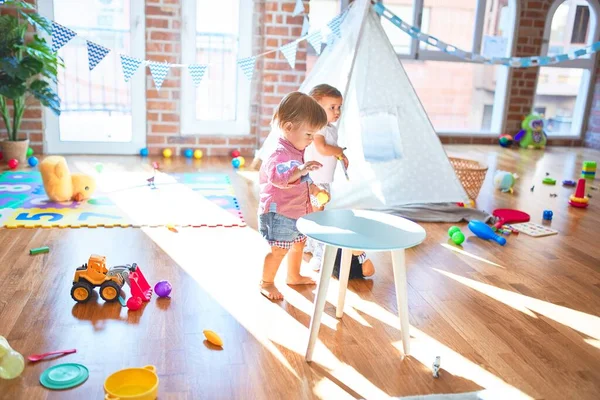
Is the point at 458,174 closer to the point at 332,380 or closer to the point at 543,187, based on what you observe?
the point at 543,187

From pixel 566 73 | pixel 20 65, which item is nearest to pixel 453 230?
pixel 20 65

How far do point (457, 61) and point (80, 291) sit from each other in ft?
15.8

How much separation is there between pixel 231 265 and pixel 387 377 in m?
0.96

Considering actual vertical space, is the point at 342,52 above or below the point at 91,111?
above

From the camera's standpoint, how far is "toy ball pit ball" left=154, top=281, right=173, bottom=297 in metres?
2.04

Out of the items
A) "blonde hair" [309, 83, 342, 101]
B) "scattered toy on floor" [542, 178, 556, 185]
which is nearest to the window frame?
"blonde hair" [309, 83, 342, 101]

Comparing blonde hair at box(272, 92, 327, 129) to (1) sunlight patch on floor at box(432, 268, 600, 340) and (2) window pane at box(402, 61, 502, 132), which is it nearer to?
(1) sunlight patch on floor at box(432, 268, 600, 340)

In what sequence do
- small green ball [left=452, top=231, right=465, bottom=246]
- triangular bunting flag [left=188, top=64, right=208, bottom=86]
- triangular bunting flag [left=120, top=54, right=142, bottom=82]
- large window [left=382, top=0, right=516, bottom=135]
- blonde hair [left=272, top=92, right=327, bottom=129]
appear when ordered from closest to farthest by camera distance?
blonde hair [left=272, top=92, right=327, bottom=129] → small green ball [left=452, top=231, right=465, bottom=246] → triangular bunting flag [left=120, top=54, right=142, bottom=82] → triangular bunting flag [left=188, top=64, right=208, bottom=86] → large window [left=382, top=0, right=516, bottom=135]

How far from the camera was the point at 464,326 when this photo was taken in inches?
77.4

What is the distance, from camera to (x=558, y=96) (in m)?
6.66

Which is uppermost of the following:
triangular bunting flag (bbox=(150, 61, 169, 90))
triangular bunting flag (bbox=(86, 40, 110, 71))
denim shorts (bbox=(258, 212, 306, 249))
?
triangular bunting flag (bbox=(86, 40, 110, 71))

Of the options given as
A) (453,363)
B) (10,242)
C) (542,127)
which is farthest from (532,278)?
(542,127)

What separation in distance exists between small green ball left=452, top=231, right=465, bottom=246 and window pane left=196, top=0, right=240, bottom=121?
7.41 feet

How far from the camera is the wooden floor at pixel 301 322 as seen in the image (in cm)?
161
